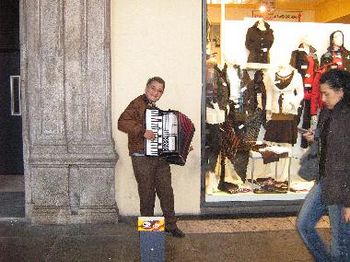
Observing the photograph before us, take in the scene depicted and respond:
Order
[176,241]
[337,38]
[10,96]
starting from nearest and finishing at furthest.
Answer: [176,241]
[337,38]
[10,96]

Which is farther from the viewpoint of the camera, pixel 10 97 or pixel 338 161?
pixel 10 97

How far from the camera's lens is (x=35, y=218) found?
21.6 feet

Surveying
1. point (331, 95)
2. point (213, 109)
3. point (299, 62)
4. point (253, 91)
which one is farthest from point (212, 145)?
point (331, 95)

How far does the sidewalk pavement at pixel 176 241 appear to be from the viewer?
5504mm

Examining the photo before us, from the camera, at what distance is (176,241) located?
19.7 ft

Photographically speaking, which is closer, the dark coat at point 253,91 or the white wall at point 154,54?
the white wall at point 154,54

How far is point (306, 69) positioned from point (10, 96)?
5.49 meters

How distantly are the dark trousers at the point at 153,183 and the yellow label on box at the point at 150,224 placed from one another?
1458 mm

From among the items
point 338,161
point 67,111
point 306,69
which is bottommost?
point 338,161

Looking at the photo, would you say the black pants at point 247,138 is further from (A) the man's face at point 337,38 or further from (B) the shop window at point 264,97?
(A) the man's face at point 337,38

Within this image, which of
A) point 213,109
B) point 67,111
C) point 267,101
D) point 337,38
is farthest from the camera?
point 337,38

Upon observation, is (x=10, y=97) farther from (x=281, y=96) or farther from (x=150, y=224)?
(x=150, y=224)

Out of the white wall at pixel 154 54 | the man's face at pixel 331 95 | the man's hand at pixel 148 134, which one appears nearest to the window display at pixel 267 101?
the white wall at pixel 154 54

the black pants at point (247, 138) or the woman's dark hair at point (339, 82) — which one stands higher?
the woman's dark hair at point (339, 82)
